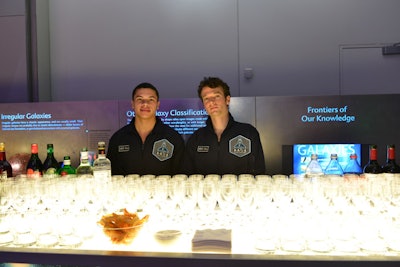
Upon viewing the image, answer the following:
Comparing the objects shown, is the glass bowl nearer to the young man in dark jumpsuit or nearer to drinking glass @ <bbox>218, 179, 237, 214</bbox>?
drinking glass @ <bbox>218, 179, 237, 214</bbox>

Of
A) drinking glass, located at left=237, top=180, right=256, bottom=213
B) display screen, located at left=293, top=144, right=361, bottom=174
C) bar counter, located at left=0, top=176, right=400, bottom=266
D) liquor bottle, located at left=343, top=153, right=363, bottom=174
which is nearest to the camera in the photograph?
bar counter, located at left=0, top=176, right=400, bottom=266

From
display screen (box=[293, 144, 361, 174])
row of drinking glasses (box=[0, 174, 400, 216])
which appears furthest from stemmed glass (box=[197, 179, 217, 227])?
display screen (box=[293, 144, 361, 174])

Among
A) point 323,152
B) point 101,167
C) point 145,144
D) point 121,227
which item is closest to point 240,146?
point 145,144

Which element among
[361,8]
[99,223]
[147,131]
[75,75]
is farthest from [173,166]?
[361,8]

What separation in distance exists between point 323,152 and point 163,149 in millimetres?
1444

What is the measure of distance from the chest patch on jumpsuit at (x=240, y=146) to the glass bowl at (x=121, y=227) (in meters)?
1.80

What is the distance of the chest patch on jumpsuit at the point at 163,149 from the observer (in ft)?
10.2

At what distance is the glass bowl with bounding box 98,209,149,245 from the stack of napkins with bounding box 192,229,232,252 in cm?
21

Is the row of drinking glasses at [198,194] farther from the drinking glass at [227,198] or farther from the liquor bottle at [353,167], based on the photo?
the liquor bottle at [353,167]

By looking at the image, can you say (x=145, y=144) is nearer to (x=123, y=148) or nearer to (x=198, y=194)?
(x=123, y=148)

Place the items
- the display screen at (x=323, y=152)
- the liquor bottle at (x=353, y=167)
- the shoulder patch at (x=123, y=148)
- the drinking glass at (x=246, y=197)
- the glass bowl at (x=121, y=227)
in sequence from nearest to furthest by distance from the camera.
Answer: the glass bowl at (x=121, y=227)
the drinking glass at (x=246, y=197)
the shoulder patch at (x=123, y=148)
the liquor bottle at (x=353, y=167)
the display screen at (x=323, y=152)

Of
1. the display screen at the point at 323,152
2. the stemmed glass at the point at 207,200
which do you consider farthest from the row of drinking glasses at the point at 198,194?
the display screen at the point at 323,152

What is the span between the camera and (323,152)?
3.54m

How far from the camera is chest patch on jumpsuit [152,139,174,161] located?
3.10 metres
